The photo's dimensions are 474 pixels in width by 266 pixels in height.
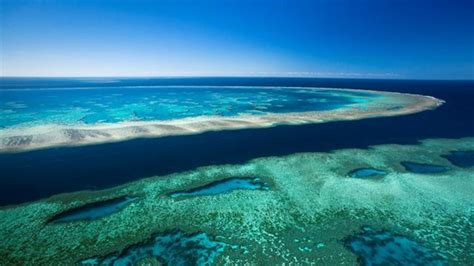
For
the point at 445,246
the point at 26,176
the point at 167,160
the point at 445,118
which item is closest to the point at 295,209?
the point at 445,246

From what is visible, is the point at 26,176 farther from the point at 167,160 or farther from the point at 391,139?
the point at 391,139

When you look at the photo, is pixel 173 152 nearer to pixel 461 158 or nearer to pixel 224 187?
pixel 224 187

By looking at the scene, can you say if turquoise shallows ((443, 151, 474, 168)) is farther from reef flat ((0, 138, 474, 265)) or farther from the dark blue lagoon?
reef flat ((0, 138, 474, 265))

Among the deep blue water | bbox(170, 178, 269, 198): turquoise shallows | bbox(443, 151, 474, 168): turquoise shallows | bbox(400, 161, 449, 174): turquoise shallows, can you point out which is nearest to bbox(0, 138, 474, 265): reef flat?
→ bbox(170, 178, 269, 198): turquoise shallows

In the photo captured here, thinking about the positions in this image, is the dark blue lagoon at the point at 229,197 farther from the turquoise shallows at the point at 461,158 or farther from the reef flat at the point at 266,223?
the turquoise shallows at the point at 461,158

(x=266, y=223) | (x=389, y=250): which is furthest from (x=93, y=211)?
(x=389, y=250)

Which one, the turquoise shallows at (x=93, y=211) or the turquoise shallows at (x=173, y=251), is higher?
the turquoise shallows at (x=93, y=211)

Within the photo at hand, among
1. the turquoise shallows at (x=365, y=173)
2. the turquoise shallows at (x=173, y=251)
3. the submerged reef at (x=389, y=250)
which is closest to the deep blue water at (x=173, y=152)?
the turquoise shallows at (x=365, y=173)
